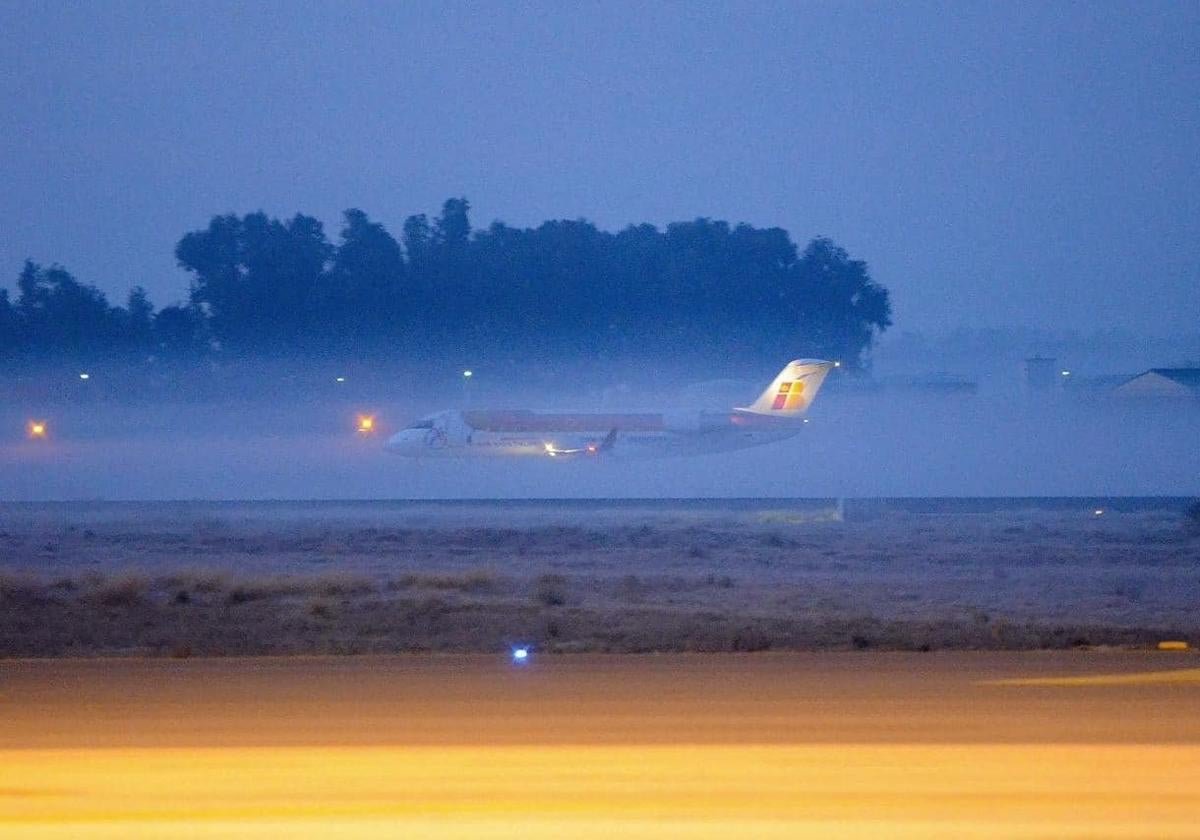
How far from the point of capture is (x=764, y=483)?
54906 mm

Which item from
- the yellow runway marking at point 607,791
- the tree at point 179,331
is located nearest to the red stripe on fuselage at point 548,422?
the tree at point 179,331

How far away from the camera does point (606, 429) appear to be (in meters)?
51.2

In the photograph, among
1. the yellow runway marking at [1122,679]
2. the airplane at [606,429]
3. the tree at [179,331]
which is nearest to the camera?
the yellow runway marking at [1122,679]

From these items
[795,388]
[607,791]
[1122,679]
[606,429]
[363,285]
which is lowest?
[607,791]

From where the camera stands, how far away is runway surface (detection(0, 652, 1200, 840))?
8.34 meters

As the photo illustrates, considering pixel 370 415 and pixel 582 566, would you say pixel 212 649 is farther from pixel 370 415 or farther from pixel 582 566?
pixel 370 415

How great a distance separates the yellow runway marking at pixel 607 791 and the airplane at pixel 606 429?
40.4m

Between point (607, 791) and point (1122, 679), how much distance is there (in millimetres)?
5634

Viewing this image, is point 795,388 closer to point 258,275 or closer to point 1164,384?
point 1164,384

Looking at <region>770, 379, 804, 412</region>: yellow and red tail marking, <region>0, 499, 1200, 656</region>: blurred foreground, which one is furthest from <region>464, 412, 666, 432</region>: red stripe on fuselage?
<region>0, 499, 1200, 656</region>: blurred foreground

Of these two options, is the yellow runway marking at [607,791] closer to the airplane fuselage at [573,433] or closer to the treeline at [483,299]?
the airplane fuselage at [573,433]

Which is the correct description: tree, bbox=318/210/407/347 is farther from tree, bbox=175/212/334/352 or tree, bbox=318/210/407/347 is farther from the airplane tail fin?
the airplane tail fin

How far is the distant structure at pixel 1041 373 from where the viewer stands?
74.8 metres

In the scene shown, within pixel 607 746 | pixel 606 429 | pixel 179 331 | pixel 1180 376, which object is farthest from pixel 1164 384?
pixel 607 746
